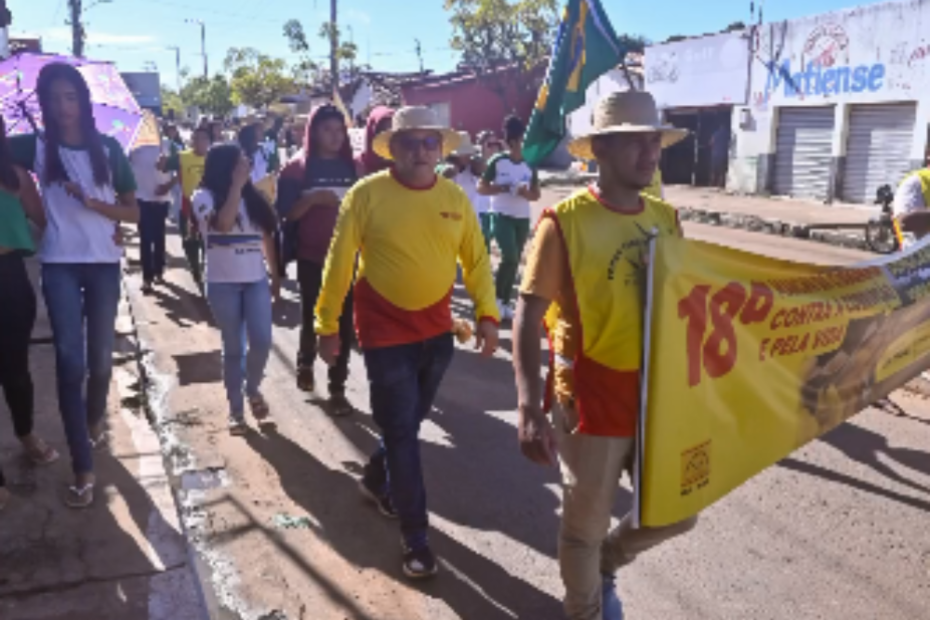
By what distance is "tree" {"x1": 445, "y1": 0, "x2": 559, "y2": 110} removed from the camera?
113ft

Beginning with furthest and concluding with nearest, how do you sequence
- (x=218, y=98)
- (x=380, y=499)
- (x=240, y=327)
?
(x=218, y=98)
(x=240, y=327)
(x=380, y=499)

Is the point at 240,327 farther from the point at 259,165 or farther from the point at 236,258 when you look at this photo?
the point at 259,165

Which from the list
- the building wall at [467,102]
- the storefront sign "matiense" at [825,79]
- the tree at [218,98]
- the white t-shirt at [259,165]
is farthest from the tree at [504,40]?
the tree at [218,98]

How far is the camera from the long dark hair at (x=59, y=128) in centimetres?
394

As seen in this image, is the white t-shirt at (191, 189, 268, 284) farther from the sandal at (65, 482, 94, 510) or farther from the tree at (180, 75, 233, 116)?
the tree at (180, 75, 233, 116)

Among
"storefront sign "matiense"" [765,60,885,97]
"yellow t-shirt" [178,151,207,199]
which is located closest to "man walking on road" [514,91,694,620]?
"yellow t-shirt" [178,151,207,199]

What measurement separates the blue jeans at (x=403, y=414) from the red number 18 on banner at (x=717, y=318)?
1291 millimetres

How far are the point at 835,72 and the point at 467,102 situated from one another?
76.3 feet

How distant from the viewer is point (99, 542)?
3768 mm

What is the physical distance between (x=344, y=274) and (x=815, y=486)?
109 inches

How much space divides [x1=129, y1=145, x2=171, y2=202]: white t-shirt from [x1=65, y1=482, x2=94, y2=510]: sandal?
5.65 metres

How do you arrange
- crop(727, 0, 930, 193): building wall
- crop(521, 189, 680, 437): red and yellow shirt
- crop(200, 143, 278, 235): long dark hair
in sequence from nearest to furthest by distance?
crop(521, 189, 680, 437): red and yellow shirt → crop(200, 143, 278, 235): long dark hair → crop(727, 0, 930, 193): building wall

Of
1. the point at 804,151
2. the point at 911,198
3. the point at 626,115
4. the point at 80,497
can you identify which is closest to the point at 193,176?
the point at 80,497

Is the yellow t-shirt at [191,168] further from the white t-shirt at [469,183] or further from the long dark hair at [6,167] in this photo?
the long dark hair at [6,167]
